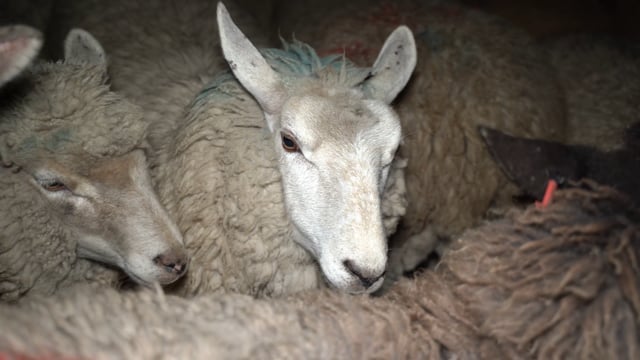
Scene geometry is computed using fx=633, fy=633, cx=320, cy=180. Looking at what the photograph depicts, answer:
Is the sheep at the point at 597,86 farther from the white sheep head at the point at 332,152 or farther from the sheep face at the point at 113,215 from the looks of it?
the sheep face at the point at 113,215

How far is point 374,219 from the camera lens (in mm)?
2533

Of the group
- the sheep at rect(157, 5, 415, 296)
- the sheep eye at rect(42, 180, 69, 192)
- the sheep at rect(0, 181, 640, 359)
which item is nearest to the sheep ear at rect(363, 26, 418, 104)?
the sheep at rect(157, 5, 415, 296)

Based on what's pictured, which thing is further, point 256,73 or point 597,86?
point 597,86

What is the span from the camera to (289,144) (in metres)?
2.82

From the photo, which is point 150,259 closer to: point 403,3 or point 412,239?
point 412,239

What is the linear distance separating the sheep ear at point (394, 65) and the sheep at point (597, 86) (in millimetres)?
1614

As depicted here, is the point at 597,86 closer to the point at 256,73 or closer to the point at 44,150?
the point at 256,73

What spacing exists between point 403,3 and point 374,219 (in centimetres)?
247

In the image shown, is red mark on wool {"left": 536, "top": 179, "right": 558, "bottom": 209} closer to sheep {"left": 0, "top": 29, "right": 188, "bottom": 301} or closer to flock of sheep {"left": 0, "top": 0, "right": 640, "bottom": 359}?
flock of sheep {"left": 0, "top": 0, "right": 640, "bottom": 359}

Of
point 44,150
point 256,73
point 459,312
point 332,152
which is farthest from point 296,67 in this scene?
point 459,312

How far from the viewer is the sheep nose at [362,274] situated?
8.05 feet

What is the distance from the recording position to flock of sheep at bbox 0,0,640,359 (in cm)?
200

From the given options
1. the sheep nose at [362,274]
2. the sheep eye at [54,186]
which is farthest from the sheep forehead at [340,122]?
the sheep eye at [54,186]

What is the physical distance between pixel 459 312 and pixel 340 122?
955mm
